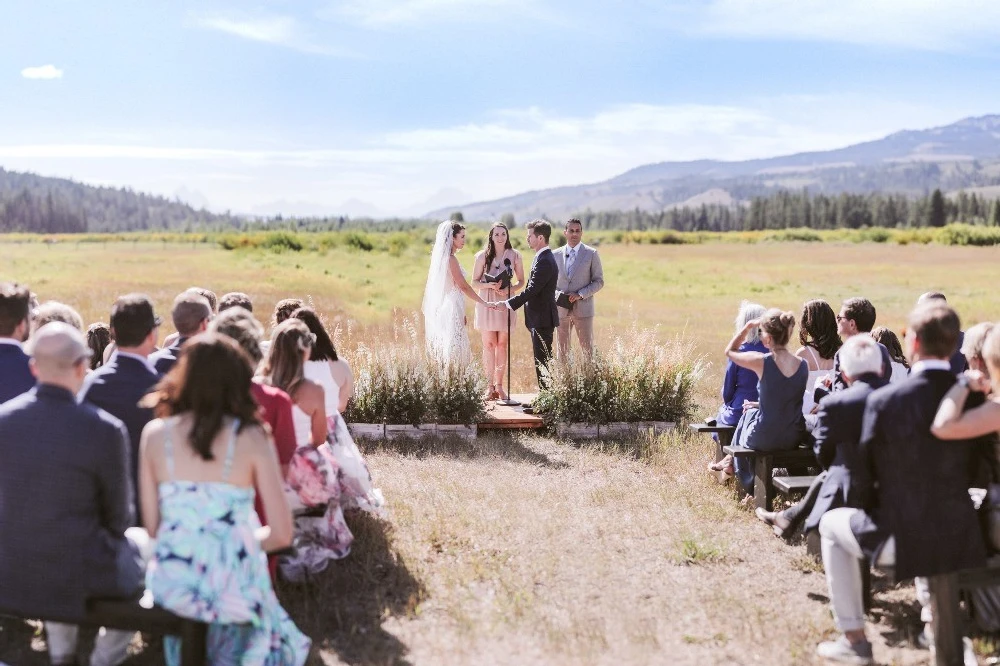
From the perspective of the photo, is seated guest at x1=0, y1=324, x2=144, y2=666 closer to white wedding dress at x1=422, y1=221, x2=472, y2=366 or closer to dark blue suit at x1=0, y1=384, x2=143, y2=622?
dark blue suit at x1=0, y1=384, x2=143, y2=622

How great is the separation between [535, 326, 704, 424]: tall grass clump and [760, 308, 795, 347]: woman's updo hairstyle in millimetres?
3638

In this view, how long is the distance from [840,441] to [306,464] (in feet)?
9.63

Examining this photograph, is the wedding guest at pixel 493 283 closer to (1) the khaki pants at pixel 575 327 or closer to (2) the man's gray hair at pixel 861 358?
(1) the khaki pants at pixel 575 327

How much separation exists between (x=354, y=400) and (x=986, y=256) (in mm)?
73442

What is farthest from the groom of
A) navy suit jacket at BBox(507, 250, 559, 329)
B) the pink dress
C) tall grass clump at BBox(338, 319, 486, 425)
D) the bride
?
tall grass clump at BBox(338, 319, 486, 425)

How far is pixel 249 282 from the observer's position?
47062mm

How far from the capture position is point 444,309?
34.3ft

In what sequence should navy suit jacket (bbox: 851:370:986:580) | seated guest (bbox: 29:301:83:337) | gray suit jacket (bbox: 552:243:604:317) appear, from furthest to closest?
gray suit jacket (bbox: 552:243:604:317), seated guest (bbox: 29:301:83:337), navy suit jacket (bbox: 851:370:986:580)

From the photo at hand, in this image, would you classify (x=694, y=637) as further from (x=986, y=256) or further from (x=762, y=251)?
(x=762, y=251)

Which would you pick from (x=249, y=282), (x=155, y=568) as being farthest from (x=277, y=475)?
(x=249, y=282)

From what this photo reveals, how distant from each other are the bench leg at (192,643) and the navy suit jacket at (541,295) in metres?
6.50

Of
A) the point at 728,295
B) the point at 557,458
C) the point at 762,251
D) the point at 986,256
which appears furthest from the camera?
the point at 762,251

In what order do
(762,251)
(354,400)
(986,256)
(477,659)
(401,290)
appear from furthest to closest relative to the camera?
(762,251), (986,256), (401,290), (354,400), (477,659)

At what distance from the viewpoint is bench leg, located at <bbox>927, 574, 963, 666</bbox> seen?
3.93m
